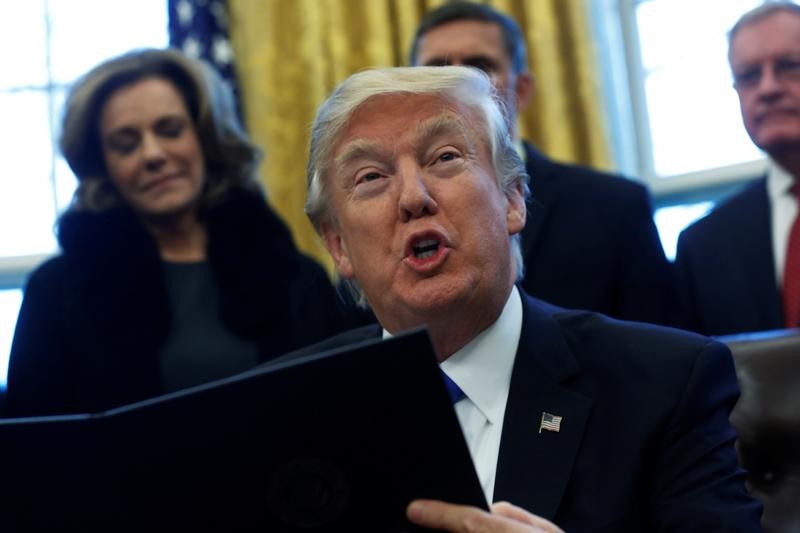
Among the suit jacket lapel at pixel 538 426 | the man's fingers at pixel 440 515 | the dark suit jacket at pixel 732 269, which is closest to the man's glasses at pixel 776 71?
the dark suit jacket at pixel 732 269

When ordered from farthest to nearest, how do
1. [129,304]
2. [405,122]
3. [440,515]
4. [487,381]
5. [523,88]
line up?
[523,88] < [129,304] < [405,122] < [487,381] < [440,515]

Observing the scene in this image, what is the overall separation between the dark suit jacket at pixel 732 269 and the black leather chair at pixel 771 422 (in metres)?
1.17

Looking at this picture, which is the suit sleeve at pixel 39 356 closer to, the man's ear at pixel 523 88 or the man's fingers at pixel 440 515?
the man's ear at pixel 523 88

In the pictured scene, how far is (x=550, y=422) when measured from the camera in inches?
81.3

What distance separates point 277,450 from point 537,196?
2087 mm

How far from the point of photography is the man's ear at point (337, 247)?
8.09ft

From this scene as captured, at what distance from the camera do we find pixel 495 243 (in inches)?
89.0

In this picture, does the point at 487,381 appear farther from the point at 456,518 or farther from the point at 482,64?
the point at 482,64

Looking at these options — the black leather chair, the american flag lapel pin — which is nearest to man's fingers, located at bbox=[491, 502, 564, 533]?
the american flag lapel pin

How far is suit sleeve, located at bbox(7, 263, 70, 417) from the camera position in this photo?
3.28 metres

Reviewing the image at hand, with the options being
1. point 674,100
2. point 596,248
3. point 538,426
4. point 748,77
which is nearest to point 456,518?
point 538,426

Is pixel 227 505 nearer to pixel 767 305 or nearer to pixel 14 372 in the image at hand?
pixel 14 372

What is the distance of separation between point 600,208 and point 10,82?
338cm

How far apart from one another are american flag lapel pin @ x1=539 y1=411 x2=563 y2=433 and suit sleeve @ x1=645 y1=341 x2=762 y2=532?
163mm
